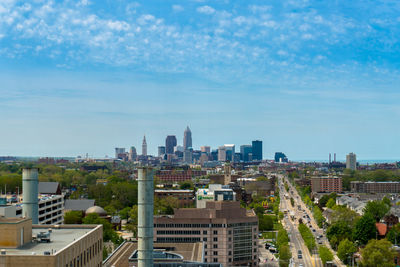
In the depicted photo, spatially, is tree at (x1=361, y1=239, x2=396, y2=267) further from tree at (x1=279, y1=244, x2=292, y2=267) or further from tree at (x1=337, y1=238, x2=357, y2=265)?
tree at (x1=279, y1=244, x2=292, y2=267)

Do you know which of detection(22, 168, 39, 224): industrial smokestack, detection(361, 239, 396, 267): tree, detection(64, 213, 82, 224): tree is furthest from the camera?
detection(64, 213, 82, 224): tree

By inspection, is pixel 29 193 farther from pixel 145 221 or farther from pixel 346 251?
pixel 346 251

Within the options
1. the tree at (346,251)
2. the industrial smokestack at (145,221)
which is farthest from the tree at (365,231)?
the industrial smokestack at (145,221)

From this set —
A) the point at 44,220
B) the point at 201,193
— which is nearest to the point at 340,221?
the point at 201,193

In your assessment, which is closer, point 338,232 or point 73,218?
point 338,232

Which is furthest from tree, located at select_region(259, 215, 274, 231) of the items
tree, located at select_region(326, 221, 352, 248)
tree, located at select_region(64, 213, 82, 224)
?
tree, located at select_region(64, 213, 82, 224)

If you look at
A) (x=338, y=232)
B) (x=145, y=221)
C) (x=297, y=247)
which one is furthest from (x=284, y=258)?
(x=145, y=221)
